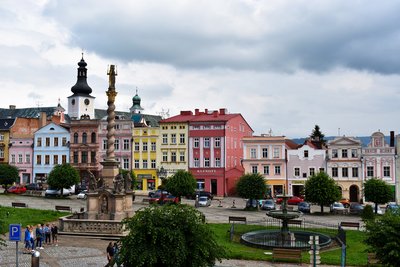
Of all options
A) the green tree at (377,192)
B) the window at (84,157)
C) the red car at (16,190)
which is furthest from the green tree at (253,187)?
the window at (84,157)

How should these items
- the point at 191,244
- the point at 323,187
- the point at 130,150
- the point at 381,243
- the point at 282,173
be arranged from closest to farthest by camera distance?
A: the point at 191,244 < the point at 381,243 < the point at 323,187 < the point at 282,173 < the point at 130,150

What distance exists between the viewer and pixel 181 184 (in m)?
50.2

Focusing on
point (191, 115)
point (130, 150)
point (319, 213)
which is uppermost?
point (191, 115)

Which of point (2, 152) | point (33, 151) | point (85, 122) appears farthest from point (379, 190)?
point (2, 152)

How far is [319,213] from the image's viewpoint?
46312 millimetres

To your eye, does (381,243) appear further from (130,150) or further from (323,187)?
(130,150)

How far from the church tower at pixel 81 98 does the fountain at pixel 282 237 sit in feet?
232

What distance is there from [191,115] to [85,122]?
14.5 metres

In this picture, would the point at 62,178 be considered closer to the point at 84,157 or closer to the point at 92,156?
the point at 92,156

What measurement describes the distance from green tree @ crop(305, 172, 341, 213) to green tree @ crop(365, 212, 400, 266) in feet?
86.2

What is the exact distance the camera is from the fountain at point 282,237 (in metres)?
27.5

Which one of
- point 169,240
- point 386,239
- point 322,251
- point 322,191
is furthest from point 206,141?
point 169,240

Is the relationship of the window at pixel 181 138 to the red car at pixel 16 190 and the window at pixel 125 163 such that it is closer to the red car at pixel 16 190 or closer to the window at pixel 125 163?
the window at pixel 125 163

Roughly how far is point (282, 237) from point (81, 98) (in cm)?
7406
